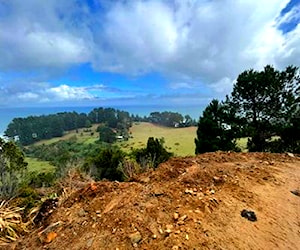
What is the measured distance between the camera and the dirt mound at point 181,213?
358cm

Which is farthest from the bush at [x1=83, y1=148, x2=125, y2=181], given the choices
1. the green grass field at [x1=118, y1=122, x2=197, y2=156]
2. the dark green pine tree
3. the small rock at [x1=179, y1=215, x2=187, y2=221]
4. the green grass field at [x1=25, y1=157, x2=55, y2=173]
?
the small rock at [x1=179, y1=215, x2=187, y2=221]

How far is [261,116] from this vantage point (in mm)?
20922

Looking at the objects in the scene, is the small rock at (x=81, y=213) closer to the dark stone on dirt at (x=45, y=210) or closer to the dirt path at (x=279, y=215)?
the dark stone on dirt at (x=45, y=210)

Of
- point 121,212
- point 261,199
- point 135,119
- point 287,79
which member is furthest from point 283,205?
point 135,119

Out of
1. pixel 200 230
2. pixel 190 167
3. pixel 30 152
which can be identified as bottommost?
pixel 30 152

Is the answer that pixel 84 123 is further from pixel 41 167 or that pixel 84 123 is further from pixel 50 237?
pixel 50 237

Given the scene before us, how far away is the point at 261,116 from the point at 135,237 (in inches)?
751

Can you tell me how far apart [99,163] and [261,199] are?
76.7 feet

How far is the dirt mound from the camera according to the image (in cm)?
358

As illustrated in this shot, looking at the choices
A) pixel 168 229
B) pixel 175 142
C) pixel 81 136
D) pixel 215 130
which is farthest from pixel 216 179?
pixel 81 136

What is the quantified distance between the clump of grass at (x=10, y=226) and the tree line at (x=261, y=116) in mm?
17508

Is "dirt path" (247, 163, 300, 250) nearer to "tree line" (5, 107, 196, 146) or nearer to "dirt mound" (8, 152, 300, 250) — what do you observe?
"dirt mound" (8, 152, 300, 250)

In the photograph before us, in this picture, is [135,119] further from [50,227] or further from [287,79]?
[50,227]

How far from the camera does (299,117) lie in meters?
19.7
